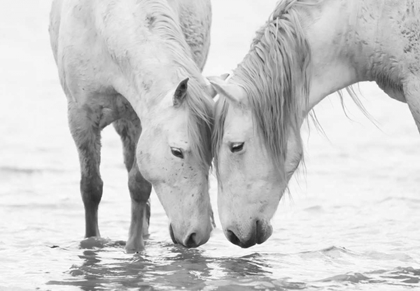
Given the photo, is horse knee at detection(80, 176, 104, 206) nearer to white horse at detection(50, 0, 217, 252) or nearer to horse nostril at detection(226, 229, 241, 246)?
white horse at detection(50, 0, 217, 252)

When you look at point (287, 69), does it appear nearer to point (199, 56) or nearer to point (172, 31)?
point (172, 31)

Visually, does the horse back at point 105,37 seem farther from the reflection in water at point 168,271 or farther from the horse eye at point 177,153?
the reflection in water at point 168,271

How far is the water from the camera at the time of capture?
5.21 m

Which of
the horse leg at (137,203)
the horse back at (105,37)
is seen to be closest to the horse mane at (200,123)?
the horse back at (105,37)

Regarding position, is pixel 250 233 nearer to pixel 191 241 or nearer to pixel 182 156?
pixel 191 241

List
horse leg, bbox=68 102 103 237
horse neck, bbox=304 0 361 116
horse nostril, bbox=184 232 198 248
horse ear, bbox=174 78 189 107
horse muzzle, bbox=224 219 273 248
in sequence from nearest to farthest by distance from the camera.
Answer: horse ear, bbox=174 78 189 107, horse muzzle, bbox=224 219 273 248, horse nostril, bbox=184 232 198 248, horse neck, bbox=304 0 361 116, horse leg, bbox=68 102 103 237

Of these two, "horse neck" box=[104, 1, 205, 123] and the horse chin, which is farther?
"horse neck" box=[104, 1, 205, 123]

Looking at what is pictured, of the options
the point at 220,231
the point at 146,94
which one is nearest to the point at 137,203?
the point at 220,231

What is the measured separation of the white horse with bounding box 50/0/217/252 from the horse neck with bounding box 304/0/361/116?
0.69 m

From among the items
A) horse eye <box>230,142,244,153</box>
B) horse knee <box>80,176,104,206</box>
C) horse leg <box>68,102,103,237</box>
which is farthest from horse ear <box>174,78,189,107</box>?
horse knee <box>80,176,104,206</box>

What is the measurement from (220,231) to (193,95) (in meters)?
2.12

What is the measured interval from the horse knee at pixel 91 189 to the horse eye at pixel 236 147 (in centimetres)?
194

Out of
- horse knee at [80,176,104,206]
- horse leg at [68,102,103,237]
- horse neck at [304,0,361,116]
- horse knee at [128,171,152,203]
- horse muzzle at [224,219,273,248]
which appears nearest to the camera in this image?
horse muzzle at [224,219,273,248]

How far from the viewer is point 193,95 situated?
497 centimetres
